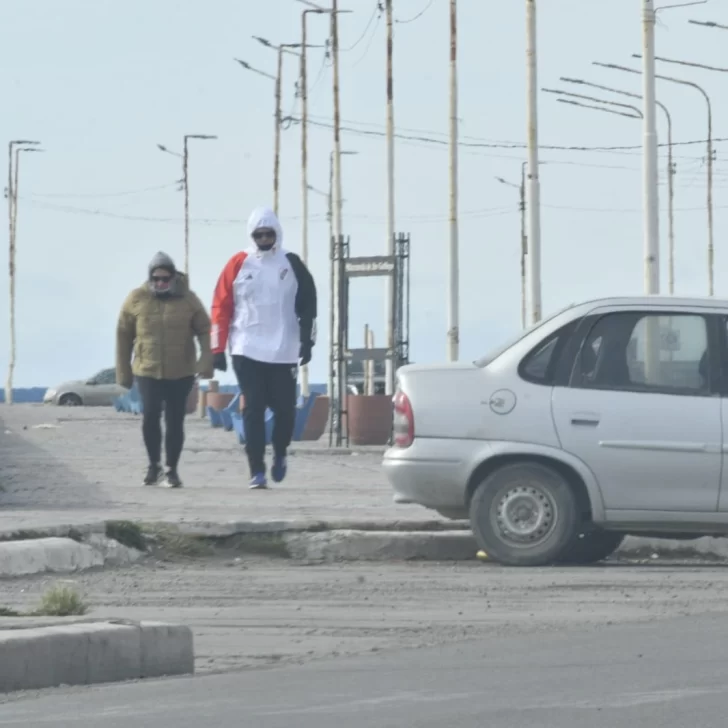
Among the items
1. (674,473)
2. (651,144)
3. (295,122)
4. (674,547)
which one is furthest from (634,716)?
(295,122)

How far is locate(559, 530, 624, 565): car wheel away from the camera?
1259cm

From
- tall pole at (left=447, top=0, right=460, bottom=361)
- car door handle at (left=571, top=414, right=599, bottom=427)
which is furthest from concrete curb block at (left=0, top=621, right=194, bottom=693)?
tall pole at (left=447, top=0, right=460, bottom=361)

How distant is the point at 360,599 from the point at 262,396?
5.54m

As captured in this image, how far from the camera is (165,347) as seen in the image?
16.1 meters

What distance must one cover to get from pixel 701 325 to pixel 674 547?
1.62 meters

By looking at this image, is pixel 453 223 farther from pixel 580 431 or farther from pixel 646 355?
pixel 580 431

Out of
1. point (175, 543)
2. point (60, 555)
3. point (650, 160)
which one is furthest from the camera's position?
point (650, 160)

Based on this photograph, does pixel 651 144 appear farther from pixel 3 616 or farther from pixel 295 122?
pixel 295 122

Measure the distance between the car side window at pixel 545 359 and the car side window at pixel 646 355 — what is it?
12 cm

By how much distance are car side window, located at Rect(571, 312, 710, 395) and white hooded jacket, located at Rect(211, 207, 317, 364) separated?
13.4 ft

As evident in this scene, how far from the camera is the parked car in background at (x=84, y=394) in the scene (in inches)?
3361

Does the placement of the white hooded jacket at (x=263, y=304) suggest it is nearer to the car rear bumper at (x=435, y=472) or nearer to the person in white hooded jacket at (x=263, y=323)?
the person in white hooded jacket at (x=263, y=323)

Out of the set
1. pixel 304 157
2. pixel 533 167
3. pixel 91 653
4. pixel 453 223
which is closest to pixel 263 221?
pixel 91 653

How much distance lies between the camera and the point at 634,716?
6.86 metres
